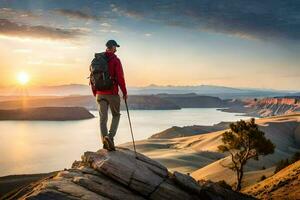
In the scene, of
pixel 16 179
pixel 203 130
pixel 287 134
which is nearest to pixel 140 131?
pixel 203 130

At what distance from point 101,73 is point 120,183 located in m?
3.57

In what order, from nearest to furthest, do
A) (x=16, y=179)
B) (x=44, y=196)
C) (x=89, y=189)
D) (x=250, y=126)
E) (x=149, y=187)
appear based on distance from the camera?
(x=44, y=196)
(x=89, y=189)
(x=149, y=187)
(x=250, y=126)
(x=16, y=179)

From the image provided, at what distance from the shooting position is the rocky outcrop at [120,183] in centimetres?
1139

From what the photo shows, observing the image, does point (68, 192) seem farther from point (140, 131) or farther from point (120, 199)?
point (140, 131)

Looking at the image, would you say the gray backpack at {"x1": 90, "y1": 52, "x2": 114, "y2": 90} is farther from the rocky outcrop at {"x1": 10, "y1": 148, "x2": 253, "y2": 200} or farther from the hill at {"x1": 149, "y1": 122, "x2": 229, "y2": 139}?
the hill at {"x1": 149, "y1": 122, "x2": 229, "y2": 139}

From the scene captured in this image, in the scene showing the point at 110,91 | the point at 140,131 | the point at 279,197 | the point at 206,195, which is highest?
the point at 110,91

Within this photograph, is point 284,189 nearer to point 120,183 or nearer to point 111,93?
point 120,183

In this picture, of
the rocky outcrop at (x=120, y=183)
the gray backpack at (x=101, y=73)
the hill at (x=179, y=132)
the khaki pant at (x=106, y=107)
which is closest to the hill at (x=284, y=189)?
the rocky outcrop at (x=120, y=183)

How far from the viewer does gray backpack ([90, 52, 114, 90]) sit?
531 inches

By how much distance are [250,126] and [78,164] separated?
30.1 meters

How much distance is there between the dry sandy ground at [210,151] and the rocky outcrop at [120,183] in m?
32.0

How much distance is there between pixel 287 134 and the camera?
139750 mm

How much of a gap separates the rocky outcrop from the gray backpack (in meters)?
2.23

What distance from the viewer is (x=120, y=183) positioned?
42.2 feet
